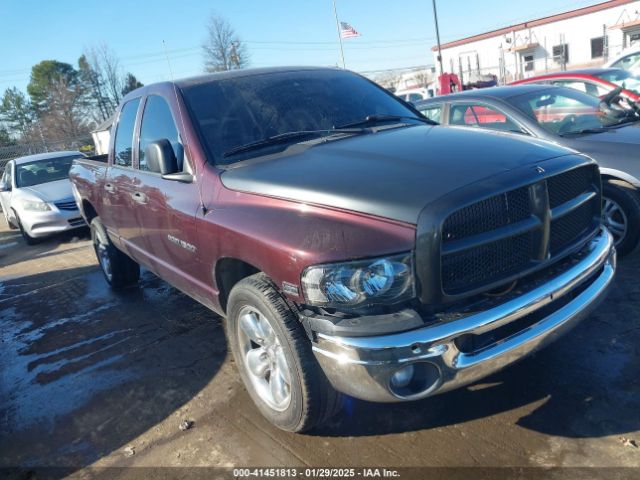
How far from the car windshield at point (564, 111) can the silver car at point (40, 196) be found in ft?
24.3

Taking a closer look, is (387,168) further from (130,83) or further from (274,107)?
(130,83)

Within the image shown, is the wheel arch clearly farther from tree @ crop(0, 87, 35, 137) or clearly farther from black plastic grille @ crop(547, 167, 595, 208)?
tree @ crop(0, 87, 35, 137)

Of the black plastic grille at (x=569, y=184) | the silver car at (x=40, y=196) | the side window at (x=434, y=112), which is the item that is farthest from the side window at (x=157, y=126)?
the silver car at (x=40, y=196)

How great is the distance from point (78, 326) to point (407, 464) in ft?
12.0

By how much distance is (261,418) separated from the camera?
307 centimetres

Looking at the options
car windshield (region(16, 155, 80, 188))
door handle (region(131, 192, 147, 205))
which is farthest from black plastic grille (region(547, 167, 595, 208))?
car windshield (region(16, 155, 80, 188))

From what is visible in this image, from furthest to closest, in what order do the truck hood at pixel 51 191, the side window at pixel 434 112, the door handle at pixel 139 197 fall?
the truck hood at pixel 51 191
the side window at pixel 434 112
the door handle at pixel 139 197

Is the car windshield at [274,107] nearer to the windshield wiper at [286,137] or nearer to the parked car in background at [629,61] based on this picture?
the windshield wiper at [286,137]

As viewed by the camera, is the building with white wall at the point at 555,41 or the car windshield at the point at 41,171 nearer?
the car windshield at the point at 41,171

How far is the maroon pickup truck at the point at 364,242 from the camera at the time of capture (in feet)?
7.32

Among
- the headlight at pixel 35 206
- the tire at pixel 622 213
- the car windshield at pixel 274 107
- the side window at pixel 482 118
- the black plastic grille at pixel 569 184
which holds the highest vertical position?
the car windshield at pixel 274 107

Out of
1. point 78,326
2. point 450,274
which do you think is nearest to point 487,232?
point 450,274

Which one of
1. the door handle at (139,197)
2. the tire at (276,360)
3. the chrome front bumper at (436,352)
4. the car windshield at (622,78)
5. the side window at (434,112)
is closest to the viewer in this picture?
the chrome front bumper at (436,352)

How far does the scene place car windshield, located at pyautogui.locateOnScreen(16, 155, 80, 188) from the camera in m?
10.1
